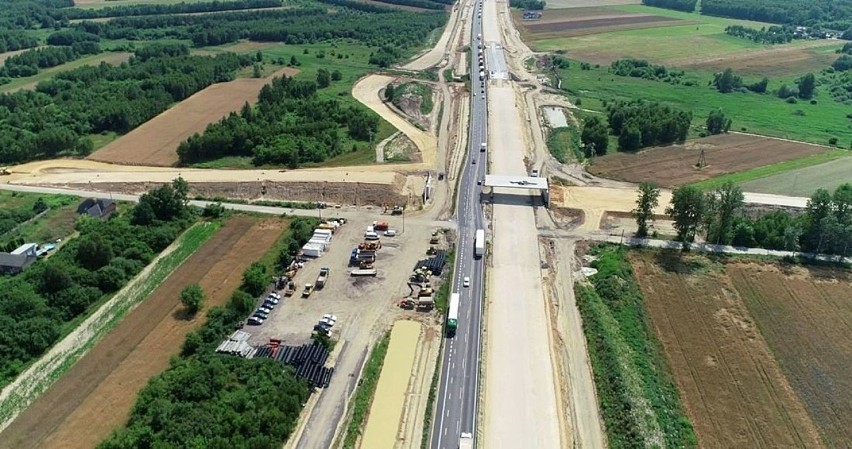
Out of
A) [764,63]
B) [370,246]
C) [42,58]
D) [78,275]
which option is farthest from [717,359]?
[42,58]

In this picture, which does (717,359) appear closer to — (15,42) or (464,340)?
(464,340)

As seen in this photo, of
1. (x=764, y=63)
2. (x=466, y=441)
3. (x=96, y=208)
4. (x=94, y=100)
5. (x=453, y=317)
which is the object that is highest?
(x=764, y=63)

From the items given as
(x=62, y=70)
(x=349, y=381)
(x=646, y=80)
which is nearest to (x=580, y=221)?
(x=349, y=381)

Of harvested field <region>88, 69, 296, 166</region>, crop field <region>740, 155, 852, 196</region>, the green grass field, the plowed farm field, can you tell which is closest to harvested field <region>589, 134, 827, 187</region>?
crop field <region>740, 155, 852, 196</region>

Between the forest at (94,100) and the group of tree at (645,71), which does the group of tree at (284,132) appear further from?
the group of tree at (645,71)

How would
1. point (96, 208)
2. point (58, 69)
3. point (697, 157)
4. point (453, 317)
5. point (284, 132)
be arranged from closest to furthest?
point (453, 317) < point (96, 208) < point (697, 157) < point (284, 132) < point (58, 69)

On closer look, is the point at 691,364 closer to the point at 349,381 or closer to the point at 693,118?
the point at 349,381

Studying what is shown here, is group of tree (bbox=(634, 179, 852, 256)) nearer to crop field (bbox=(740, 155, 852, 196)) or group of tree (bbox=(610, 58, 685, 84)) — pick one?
crop field (bbox=(740, 155, 852, 196))
